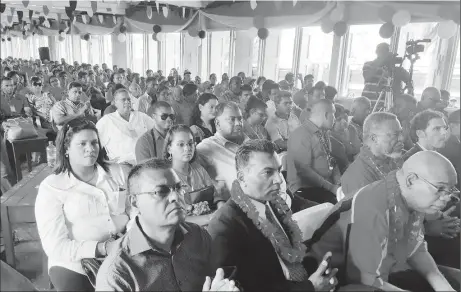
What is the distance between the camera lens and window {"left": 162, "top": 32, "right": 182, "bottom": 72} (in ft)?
34.8

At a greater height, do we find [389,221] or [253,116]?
[253,116]

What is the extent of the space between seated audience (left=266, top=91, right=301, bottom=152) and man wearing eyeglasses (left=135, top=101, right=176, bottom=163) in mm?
1279

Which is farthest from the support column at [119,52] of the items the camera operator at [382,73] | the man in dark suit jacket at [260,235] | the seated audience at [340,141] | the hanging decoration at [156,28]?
the man in dark suit jacket at [260,235]

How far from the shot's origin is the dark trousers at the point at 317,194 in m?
2.55

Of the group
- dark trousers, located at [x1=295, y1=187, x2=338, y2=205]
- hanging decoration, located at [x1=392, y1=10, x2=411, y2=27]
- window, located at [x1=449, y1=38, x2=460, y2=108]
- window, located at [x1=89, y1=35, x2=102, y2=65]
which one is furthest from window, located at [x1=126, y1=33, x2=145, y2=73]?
dark trousers, located at [x1=295, y1=187, x2=338, y2=205]

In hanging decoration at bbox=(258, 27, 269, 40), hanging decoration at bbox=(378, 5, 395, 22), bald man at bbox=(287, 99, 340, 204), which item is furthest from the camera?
hanging decoration at bbox=(258, 27, 269, 40)

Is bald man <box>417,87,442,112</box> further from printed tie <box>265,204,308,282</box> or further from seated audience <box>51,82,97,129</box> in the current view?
seated audience <box>51,82,97,129</box>

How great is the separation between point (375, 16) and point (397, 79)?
1.83m

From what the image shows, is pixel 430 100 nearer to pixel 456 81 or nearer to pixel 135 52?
pixel 456 81

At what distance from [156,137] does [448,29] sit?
4.35 meters

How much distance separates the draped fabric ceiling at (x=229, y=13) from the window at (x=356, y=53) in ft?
1.84

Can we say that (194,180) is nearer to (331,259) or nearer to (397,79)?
(331,259)

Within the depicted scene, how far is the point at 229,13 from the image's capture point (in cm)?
772

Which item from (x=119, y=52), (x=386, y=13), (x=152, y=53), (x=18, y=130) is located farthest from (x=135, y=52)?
(x=18, y=130)
